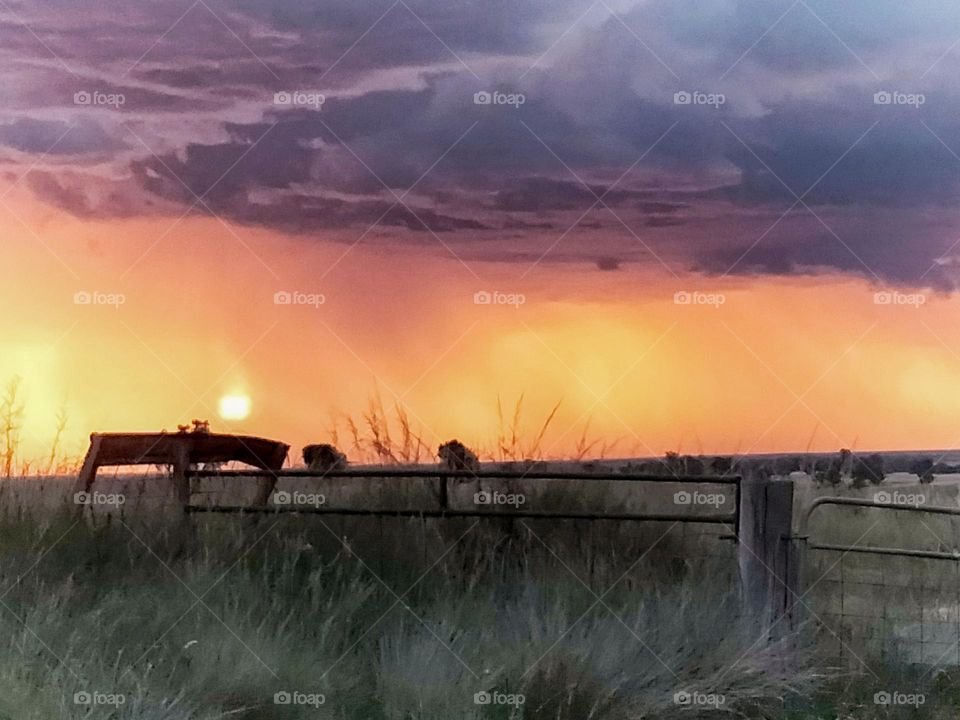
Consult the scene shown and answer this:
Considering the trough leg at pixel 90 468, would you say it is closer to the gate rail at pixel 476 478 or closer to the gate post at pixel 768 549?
the gate rail at pixel 476 478

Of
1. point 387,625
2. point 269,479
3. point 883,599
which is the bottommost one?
point 387,625

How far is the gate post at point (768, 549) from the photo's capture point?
271 inches

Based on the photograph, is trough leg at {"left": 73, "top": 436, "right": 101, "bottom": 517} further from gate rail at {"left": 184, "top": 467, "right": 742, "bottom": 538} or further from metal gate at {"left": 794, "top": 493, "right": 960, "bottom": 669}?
metal gate at {"left": 794, "top": 493, "right": 960, "bottom": 669}

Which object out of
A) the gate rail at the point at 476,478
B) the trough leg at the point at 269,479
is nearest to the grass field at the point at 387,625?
the gate rail at the point at 476,478

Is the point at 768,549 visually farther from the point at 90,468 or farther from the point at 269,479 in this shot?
the point at 90,468

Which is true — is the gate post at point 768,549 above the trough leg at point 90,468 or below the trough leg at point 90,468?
below

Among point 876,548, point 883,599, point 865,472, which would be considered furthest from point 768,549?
point 865,472

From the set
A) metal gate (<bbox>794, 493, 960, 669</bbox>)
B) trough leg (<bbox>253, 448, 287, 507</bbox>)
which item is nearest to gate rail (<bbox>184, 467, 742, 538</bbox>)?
trough leg (<bbox>253, 448, 287, 507</bbox>)

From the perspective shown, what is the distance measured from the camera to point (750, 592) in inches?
273

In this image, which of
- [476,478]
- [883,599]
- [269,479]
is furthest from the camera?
[269,479]

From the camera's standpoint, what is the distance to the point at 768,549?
22.7 feet

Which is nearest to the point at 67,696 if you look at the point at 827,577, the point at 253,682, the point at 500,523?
the point at 253,682

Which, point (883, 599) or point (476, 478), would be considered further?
point (476, 478)

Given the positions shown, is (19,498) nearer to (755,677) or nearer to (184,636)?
(184,636)
